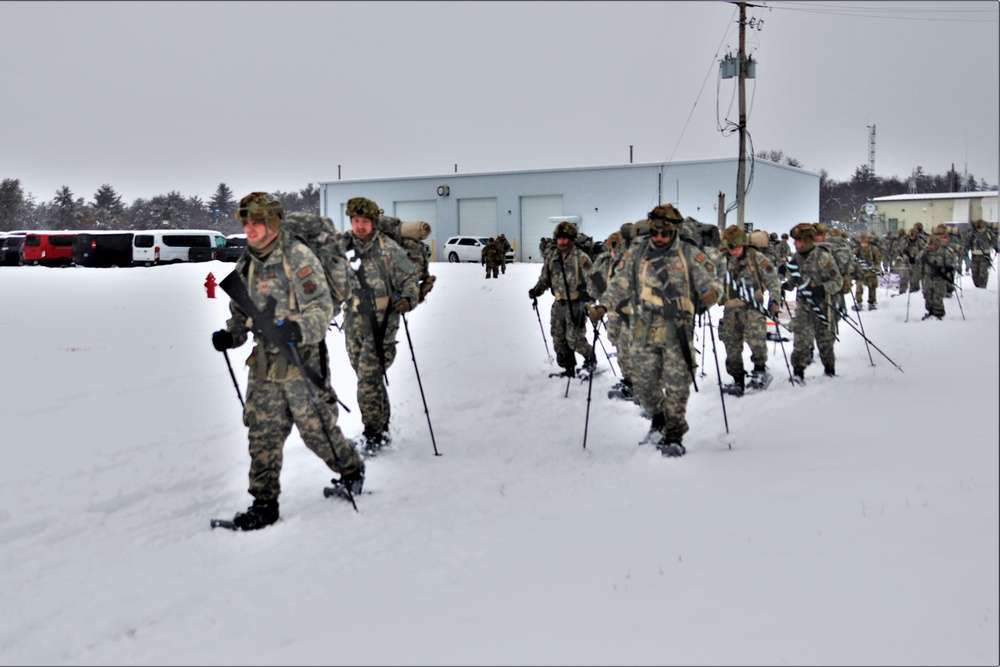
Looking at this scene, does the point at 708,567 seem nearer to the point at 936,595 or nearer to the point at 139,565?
the point at 936,595

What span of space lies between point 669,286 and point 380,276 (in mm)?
2451

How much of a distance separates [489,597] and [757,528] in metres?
1.50

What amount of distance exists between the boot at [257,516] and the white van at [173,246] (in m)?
32.1

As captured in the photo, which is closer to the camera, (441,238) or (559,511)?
(559,511)

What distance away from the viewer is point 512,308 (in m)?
19.0

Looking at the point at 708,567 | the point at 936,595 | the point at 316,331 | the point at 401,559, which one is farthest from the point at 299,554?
the point at 936,595

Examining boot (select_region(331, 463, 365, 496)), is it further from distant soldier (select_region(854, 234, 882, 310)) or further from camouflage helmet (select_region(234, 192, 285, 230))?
distant soldier (select_region(854, 234, 882, 310))

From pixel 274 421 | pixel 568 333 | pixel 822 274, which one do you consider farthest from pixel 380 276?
pixel 822 274

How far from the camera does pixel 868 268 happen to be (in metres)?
19.6

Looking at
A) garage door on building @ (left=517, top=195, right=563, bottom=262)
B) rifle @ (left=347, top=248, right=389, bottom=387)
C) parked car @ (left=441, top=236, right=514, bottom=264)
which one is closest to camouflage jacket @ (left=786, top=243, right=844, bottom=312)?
rifle @ (left=347, top=248, right=389, bottom=387)

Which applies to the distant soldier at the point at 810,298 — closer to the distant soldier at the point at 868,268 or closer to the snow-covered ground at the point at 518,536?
the snow-covered ground at the point at 518,536

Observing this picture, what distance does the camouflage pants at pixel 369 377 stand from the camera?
6.87 meters

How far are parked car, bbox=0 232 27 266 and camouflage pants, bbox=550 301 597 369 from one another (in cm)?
3639

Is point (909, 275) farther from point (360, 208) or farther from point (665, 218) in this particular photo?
point (360, 208)
